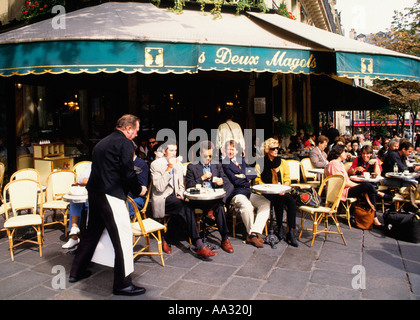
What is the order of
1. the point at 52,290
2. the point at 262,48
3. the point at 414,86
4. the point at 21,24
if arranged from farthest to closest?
the point at 414,86
the point at 21,24
the point at 262,48
the point at 52,290

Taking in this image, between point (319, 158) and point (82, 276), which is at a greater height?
point (319, 158)

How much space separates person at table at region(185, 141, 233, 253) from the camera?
181 inches

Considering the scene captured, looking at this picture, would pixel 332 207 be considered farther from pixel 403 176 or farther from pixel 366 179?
pixel 403 176

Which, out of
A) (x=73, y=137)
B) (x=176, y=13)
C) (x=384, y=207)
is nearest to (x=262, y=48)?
(x=176, y=13)

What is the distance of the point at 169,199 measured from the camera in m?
4.66

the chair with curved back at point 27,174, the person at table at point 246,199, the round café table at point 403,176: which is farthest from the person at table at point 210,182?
the round café table at point 403,176

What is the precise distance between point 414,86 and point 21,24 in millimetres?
17456

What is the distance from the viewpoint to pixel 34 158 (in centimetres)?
806

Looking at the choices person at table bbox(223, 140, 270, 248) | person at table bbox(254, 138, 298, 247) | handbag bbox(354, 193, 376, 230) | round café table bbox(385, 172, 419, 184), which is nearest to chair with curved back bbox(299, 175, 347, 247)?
person at table bbox(254, 138, 298, 247)

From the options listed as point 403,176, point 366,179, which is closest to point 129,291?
point 366,179

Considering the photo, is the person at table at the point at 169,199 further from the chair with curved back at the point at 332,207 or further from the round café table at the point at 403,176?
the round café table at the point at 403,176

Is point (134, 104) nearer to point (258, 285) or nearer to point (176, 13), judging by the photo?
point (176, 13)

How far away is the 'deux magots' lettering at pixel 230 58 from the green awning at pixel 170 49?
10mm

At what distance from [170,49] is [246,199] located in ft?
8.20
